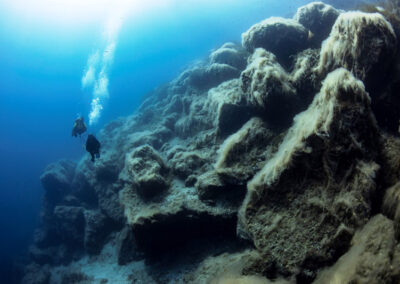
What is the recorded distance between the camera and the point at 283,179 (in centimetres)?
332

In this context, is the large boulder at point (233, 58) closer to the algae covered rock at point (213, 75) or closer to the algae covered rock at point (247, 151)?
the algae covered rock at point (213, 75)

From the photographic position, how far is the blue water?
57.8m

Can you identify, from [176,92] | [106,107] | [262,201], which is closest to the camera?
[262,201]

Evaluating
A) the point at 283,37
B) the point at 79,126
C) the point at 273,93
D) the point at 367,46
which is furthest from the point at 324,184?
the point at 79,126

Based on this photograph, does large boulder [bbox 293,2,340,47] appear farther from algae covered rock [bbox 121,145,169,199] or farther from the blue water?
the blue water

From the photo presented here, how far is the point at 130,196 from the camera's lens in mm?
6336

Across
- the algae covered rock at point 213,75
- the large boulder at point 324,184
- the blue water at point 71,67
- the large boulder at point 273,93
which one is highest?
the blue water at point 71,67

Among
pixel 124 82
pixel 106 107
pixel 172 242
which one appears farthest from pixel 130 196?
pixel 124 82

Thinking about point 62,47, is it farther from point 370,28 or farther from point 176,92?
point 370,28

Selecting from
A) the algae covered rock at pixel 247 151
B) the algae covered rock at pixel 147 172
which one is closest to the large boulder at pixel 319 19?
the algae covered rock at pixel 247 151

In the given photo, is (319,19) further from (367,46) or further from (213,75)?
(213,75)

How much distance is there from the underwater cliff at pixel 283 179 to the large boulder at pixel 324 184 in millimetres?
13

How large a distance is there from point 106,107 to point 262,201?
2591 inches

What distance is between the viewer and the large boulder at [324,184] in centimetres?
270
